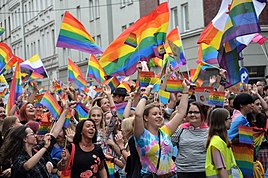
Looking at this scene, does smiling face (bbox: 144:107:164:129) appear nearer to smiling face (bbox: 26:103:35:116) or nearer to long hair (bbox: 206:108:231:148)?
long hair (bbox: 206:108:231:148)

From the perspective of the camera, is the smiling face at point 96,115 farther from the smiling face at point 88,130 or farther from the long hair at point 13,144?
the long hair at point 13,144

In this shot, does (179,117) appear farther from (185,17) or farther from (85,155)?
(185,17)

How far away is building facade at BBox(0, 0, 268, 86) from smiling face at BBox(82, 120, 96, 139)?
7.39 m

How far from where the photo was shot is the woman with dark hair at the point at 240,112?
370 inches

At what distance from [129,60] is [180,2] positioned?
60.2 feet

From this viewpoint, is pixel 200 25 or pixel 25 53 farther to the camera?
pixel 25 53

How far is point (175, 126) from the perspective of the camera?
27.6ft

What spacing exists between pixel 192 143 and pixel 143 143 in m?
0.95

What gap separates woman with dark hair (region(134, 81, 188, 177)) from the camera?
8.01 meters

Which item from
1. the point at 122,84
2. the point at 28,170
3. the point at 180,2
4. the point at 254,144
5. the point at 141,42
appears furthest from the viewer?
the point at 180,2

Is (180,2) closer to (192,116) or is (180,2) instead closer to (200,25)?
(200,25)

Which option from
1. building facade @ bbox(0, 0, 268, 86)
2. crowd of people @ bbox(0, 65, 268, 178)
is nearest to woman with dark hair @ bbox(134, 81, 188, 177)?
crowd of people @ bbox(0, 65, 268, 178)

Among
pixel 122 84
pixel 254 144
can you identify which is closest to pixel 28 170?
pixel 254 144

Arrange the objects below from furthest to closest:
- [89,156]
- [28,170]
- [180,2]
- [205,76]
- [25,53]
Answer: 1. [25,53]
2. [180,2]
3. [205,76]
4. [89,156]
5. [28,170]
